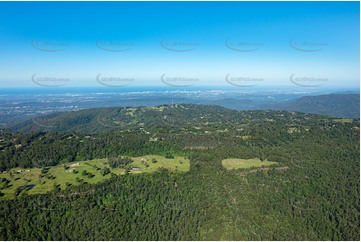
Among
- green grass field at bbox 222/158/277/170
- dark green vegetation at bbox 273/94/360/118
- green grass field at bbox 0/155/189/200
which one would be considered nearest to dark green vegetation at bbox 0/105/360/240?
green grass field at bbox 222/158/277/170

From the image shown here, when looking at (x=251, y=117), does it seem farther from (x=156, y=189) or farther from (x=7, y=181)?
(x=7, y=181)

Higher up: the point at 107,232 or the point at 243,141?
the point at 243,141

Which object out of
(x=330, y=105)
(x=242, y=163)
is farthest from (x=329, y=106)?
(x=242, y=163)

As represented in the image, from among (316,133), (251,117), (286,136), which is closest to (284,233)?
(286,136)

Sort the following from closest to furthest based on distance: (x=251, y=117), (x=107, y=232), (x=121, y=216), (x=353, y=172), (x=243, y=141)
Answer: (x=107, y=232)
(x=121, y=216)
(x=353, y=172)
(x=243, y=141)
(x=251, y=117)

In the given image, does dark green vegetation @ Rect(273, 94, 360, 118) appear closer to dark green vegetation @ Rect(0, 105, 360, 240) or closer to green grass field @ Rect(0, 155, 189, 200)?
dark green vegetation @ Rect(0, 105, 360, 240)

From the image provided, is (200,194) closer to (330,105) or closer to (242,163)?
(242,163)
